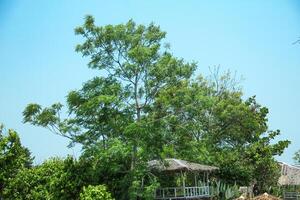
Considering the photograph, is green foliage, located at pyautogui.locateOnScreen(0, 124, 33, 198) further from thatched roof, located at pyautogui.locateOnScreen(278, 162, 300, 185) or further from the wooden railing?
thatched roof, located at pyautogui.locateOnScreen(278, 162, 300, 185)

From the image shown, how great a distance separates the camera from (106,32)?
17984 millimetres

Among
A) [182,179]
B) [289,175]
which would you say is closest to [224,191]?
[182,179]

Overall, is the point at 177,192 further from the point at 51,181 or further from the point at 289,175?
the point at 289,175

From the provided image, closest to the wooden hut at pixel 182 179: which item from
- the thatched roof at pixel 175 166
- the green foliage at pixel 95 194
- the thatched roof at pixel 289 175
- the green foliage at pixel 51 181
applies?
the thatched roof at pixel 175 166

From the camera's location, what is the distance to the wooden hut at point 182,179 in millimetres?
19333

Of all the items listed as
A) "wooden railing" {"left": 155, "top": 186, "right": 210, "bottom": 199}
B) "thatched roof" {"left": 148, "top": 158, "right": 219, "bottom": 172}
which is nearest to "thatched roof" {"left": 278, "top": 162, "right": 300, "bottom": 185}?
"thatched roof" {"left": 148, "top": 158, "right": 219, "bottom": 172}

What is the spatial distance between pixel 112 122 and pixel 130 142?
999 mm

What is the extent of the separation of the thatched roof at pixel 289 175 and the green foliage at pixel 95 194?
→ 59.7 feet

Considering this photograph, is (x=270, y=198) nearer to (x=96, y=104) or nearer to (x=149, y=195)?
(x=149, y=195)

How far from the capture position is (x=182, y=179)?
2069 cm

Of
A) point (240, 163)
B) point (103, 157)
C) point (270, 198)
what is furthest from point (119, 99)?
point (240, 163)

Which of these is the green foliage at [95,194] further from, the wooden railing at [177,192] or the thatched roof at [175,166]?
the wooden railing at [177,192]

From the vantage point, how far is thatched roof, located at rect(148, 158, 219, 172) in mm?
18667

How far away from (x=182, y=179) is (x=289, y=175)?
13803 mm
